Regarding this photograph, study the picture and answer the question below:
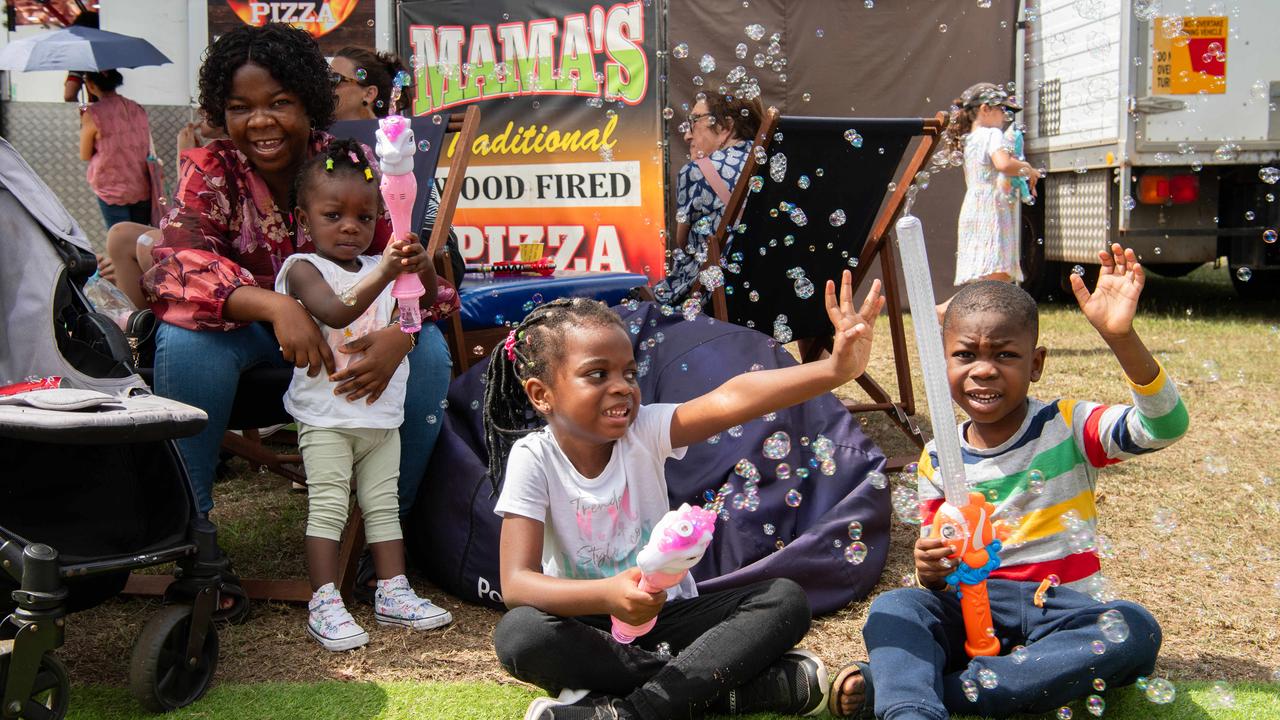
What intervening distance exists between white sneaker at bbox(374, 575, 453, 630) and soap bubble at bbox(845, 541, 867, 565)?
3.23ft

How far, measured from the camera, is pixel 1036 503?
2.27 metres

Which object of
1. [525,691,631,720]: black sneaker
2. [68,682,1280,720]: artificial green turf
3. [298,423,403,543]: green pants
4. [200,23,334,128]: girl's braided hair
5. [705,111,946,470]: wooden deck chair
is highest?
[200,23,334,128]: girl's braided hair

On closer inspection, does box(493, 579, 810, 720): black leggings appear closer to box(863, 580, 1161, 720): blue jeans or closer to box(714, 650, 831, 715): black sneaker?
box(714, 650, 831, 715): black sneaker

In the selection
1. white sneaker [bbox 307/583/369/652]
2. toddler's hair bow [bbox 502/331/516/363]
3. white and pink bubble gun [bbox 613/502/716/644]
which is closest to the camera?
white and pink bubble gun [bbox 613/502/716/644]

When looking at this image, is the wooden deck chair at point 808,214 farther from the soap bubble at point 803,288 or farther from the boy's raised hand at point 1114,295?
the boy's raised hand at point 1114,295

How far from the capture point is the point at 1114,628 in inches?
83.2

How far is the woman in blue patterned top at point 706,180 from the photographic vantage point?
425 centimetres

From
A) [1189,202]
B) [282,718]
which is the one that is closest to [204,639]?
[282,718]

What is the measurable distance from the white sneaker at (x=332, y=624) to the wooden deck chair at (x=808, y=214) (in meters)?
1.76

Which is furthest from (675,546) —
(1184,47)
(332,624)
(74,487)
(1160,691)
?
(1184,47)

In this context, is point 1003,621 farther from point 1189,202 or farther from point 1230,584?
point 1189,202

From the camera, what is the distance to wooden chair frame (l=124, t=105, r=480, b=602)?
2926mm

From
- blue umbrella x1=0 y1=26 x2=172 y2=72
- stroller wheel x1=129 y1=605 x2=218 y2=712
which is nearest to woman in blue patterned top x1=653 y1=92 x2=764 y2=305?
stroller wheel x1=129 y1=605 x2=218 y2=712

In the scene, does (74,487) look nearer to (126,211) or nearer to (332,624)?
(332,624)
